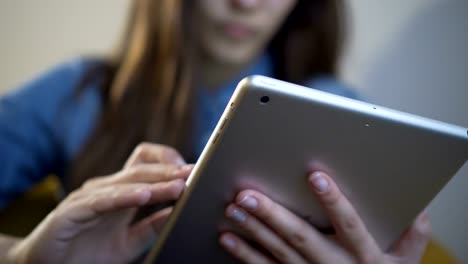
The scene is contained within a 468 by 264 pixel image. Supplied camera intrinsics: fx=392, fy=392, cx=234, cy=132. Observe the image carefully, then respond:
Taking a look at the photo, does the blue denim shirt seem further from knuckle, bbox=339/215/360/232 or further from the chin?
knuckle, bbox=339/215/360/232

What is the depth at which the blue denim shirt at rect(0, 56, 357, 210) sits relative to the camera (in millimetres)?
723

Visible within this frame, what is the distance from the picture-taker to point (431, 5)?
80 centimetres

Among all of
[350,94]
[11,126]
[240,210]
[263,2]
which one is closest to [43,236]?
[240,210]

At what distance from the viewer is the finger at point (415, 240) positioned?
1.42 ft

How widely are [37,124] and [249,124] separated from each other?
595 millimetres

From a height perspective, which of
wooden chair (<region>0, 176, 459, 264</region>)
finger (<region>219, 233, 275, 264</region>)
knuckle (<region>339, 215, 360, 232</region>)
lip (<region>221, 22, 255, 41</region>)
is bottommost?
wooden chair (<region>0, 176, 459, 264</region>)

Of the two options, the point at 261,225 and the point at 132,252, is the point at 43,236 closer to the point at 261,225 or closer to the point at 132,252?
the point at 132,252

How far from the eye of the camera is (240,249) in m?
0.41

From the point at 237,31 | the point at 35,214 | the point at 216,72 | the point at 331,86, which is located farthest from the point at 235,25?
the point at 35,214

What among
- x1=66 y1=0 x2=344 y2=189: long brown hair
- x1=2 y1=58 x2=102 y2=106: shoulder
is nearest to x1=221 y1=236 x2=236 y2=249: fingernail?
x1=66 y1=0 x2=344 y2=189: long brown hair

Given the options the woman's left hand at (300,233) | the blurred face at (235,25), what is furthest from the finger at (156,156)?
the blurred face at (235,25)

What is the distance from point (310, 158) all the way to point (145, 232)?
255 millimetres

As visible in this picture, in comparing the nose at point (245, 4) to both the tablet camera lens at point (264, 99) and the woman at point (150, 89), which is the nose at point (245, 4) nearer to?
the woman at point (150, 89)

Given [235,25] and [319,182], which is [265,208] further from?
[235,25]
